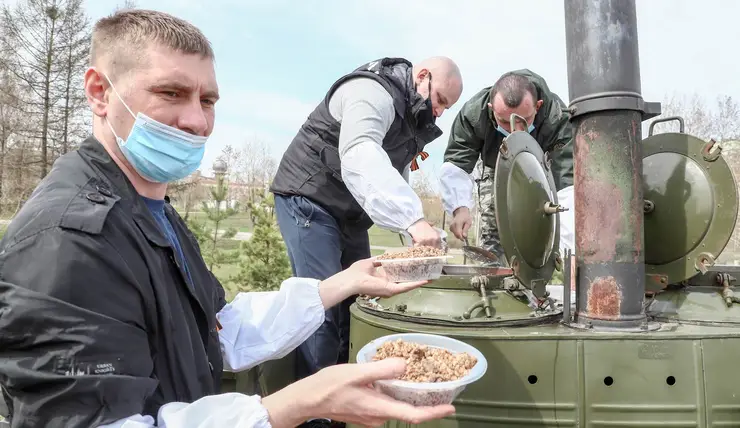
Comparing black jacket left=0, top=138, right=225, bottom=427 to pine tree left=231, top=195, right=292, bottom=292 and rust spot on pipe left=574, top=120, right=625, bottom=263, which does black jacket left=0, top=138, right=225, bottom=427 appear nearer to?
rust spot on pipe left=574, top=120, right=625, bottom=263

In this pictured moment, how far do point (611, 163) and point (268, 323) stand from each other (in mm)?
1408

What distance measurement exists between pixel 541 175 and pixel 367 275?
2.90 ft

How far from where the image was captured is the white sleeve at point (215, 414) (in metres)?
1.13

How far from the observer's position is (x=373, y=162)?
254cm

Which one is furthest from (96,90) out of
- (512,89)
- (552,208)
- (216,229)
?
(216,229)

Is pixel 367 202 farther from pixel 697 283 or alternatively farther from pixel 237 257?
pixel 237 257

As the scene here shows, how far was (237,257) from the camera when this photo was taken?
11023mm

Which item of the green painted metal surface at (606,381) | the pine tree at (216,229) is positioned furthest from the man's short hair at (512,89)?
the pine tree at (216,229)

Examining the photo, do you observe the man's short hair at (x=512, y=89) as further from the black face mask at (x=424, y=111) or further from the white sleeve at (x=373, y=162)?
the white sleeve at (x=373, y=162)

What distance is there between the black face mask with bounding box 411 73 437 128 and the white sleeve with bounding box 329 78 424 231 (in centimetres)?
20

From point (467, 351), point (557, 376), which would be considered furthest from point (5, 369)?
point (557, 376)

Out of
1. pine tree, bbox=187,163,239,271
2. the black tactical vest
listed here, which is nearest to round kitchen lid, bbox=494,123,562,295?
the black tactical vest

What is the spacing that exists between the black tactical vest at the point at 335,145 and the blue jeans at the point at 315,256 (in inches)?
2.8

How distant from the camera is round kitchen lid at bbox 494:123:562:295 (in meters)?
2.09
